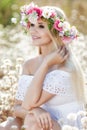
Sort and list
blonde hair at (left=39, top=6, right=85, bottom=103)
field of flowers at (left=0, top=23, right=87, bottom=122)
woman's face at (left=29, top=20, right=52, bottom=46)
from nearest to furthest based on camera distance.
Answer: blonde hair at (left=39, top=6, right=85, bottom=103) < woman's face at (left=29, top=20, right=52, bottom=46) < field of flowers at (left=0, top=23, right=87, bottom=122)

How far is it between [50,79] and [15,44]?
5.85 meters

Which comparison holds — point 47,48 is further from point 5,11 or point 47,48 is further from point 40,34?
point 5,11

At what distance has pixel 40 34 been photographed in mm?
5344

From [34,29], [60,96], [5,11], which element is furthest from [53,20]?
[5,11]

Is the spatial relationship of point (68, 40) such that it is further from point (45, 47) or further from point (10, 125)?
point (10, 125)

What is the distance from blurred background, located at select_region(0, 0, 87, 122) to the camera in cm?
640

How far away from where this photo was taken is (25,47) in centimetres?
1055

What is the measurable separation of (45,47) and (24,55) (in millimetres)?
4423

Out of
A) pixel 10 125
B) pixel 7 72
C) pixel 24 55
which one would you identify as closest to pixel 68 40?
pixel 10 125

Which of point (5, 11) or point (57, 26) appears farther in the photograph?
point (5, 11)

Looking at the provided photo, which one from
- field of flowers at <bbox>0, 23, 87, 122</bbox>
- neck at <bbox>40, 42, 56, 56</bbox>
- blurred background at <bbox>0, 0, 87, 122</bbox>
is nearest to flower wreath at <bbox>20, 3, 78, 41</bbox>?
neck at <bbox>40, 42, 56, 56</bbox>

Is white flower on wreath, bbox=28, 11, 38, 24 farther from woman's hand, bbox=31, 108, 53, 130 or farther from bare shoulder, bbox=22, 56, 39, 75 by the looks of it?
woman's hand, bbox=31, 108, 53, 130

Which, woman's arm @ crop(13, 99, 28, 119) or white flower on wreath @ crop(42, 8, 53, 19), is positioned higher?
white flower on wreath @ crop(42, 8, 53, 19)

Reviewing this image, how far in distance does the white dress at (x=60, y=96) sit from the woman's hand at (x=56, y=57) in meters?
0.07
